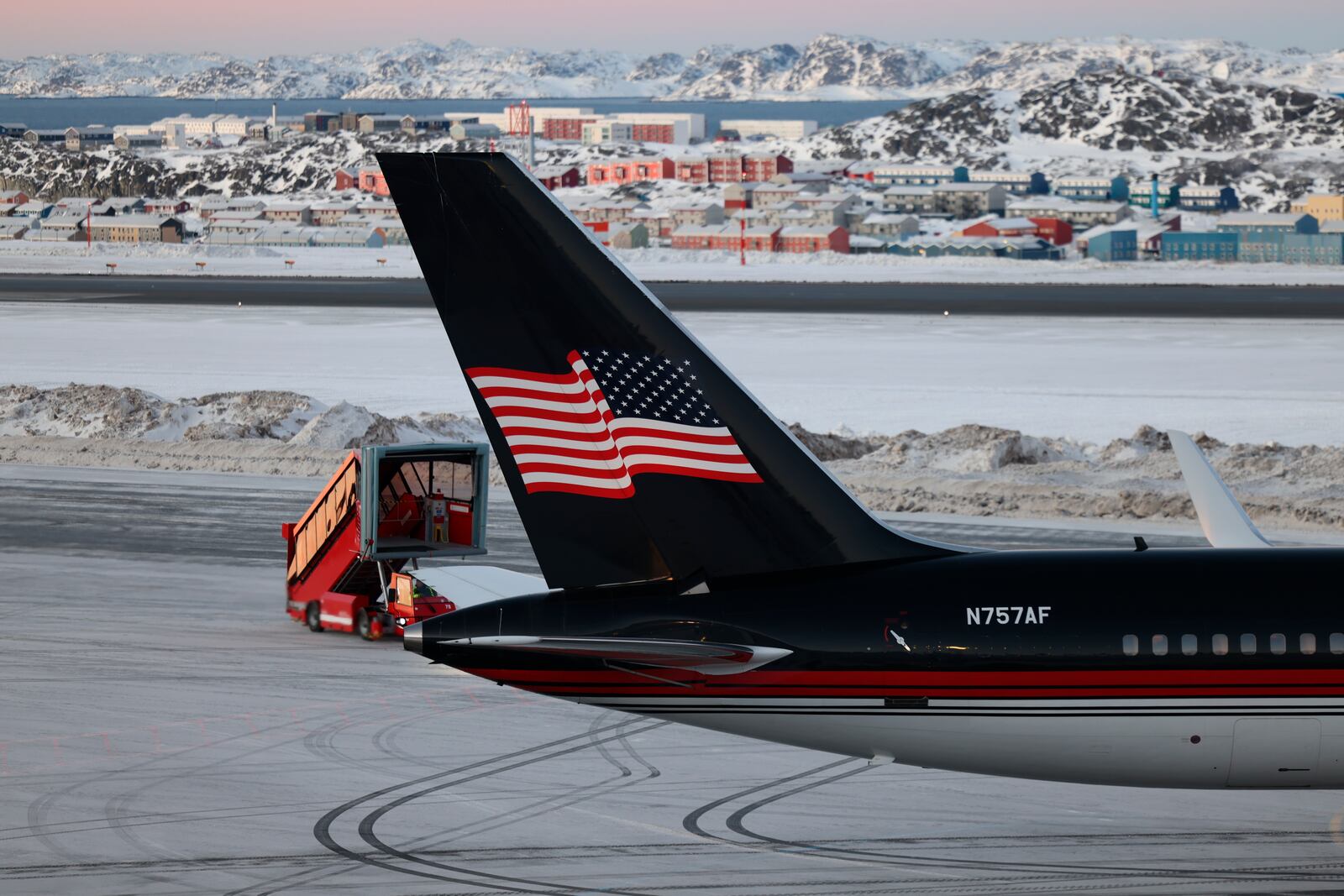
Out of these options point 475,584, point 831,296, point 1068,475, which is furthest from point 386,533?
point 831,296

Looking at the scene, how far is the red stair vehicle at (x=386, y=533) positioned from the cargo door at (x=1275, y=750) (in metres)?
14.9

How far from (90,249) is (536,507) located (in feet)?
534

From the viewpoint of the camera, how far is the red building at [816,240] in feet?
539

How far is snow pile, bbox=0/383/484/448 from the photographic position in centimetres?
5062

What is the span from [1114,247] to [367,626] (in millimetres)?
137447

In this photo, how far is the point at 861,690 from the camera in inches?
594

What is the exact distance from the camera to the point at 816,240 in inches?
6467

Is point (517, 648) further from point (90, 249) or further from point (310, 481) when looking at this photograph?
point (90, 249)

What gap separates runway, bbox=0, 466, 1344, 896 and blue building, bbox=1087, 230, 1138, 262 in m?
137

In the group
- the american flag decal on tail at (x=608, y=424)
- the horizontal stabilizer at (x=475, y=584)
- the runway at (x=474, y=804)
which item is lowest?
the runway at (x=474, y=804)

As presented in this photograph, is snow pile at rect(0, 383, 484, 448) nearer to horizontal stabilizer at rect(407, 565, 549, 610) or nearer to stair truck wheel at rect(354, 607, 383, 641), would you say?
stair truck wheel at rect(354, 607, 383, 641)

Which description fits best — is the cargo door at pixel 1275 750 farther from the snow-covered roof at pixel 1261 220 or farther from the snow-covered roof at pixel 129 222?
the snow-covered roof at pixel 129 222

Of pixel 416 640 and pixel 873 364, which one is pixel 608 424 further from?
pixel 873 364

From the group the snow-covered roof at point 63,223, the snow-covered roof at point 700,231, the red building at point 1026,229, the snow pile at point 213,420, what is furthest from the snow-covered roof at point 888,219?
the snow pile at point 213,420
